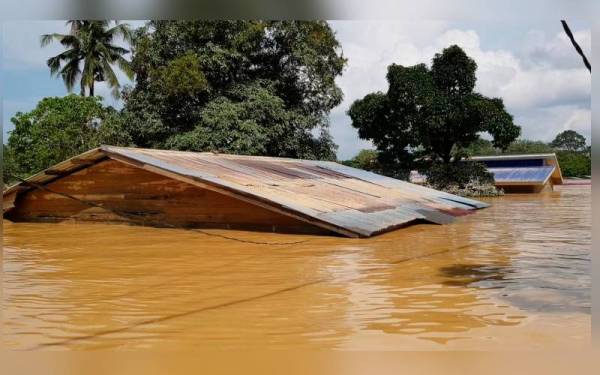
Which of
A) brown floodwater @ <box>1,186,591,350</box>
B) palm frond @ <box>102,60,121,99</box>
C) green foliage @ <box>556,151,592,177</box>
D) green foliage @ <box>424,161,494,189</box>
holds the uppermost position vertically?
palm frond @ <box>102,60,121,99</box>

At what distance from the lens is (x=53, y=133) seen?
1669 centimetres

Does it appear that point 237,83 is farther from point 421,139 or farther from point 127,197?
point 127,197

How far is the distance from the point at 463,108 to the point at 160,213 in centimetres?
1405

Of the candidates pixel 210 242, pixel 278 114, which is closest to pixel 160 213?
pixel 210 242

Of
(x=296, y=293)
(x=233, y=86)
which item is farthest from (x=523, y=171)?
(x=296, y=293)

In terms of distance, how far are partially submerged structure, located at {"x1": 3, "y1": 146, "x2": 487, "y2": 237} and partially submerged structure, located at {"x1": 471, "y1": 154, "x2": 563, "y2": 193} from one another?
1387 centimetres

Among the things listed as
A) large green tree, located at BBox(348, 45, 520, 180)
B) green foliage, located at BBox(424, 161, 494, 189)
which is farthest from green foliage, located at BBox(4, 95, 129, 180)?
green foliage, located at BBox(424, 161, 494, 189)

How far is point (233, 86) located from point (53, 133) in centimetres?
513

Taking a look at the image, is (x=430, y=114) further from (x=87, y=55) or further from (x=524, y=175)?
(x=87, y=55)

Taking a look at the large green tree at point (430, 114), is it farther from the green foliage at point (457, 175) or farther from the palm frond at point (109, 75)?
the palm frond at point (109, 75)

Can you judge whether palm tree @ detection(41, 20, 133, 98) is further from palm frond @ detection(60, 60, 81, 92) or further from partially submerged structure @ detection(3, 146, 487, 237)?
partially submerged structure @ detection(3, 146, 487, 237)

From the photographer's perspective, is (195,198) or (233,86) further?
(233,86)

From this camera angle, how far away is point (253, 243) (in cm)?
738

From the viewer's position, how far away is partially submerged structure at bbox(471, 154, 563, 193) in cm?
2402
